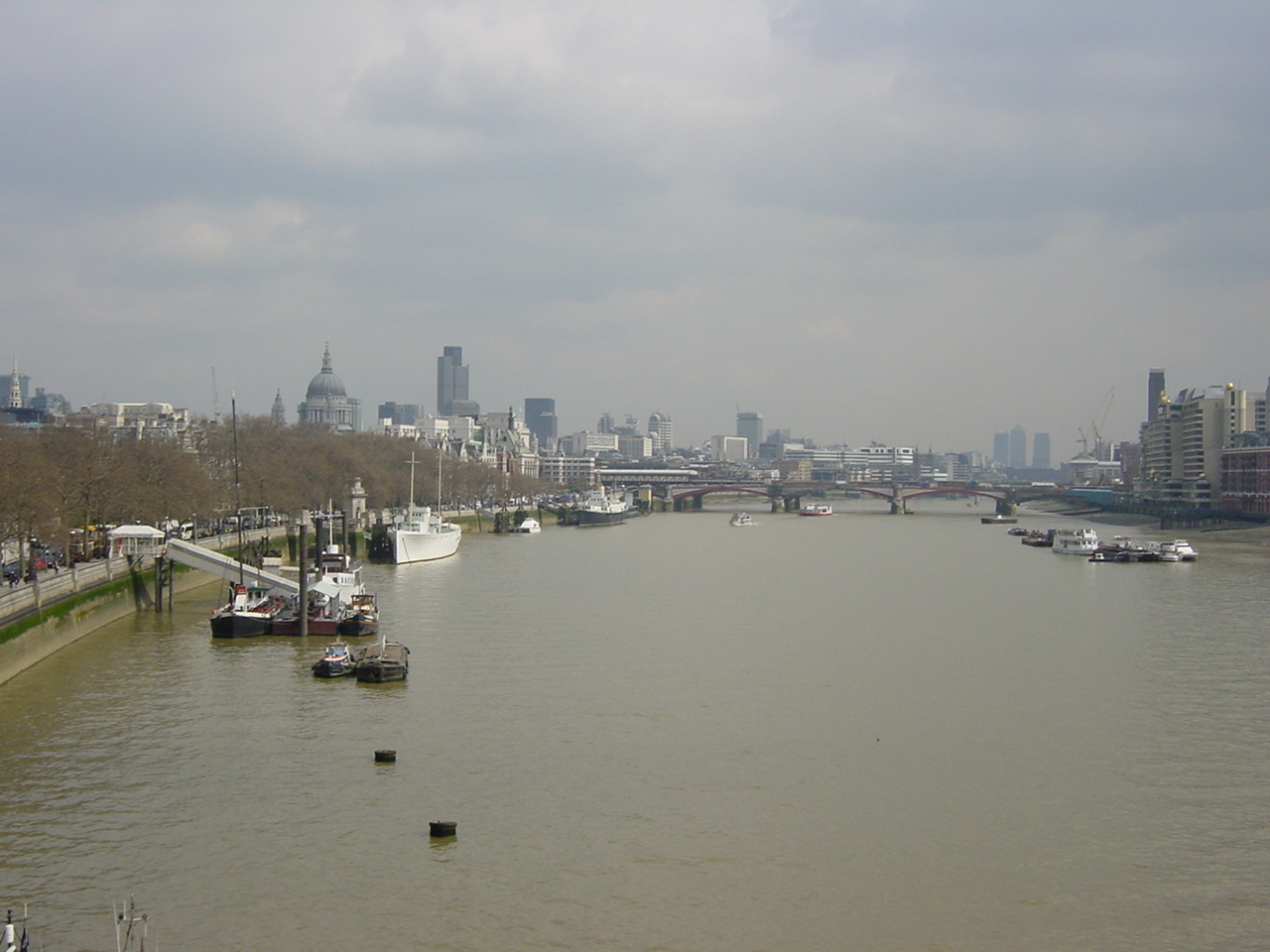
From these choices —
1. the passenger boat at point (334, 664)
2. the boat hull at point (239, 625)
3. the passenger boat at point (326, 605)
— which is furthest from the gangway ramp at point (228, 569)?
the passenger boat at point (334, 664)

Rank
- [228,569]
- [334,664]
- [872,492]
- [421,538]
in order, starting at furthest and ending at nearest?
[872,492] < [421,538] < [228,569] < [334,664]

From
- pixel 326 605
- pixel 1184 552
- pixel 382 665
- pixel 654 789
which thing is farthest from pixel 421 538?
pixel 654 789

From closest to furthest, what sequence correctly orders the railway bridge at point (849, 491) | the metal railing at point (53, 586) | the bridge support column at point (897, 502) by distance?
the metal railing at point (53, 586)
the railway bridge at point (849, 491)
the bridge support column at point (897, 502)

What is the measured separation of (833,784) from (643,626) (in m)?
16.6

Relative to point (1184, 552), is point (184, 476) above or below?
above

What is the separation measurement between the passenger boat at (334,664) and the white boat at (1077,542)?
51.0 m

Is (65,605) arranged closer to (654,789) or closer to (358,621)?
(358,621)

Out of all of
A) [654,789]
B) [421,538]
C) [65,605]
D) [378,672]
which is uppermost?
[65,605]

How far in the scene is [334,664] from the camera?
86.2ft

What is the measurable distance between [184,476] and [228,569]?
51.8 feet

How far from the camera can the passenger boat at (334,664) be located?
26.1m

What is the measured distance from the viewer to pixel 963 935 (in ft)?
42.8

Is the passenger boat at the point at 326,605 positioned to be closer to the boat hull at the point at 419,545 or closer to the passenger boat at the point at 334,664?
the passenger boat at the point at 334,664

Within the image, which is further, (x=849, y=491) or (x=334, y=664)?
(x=849, y=491)
